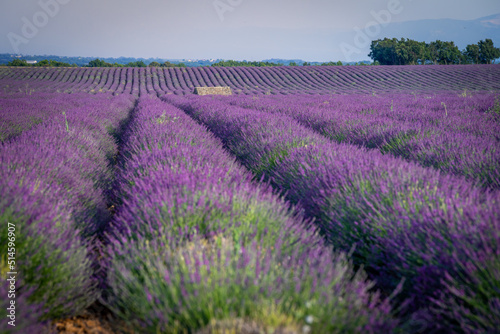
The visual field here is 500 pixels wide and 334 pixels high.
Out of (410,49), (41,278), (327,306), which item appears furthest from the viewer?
(410,49)

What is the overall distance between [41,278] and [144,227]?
0.52 meters

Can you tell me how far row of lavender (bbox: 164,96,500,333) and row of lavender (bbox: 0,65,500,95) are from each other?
907 inches

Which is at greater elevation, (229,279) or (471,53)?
(471,53)

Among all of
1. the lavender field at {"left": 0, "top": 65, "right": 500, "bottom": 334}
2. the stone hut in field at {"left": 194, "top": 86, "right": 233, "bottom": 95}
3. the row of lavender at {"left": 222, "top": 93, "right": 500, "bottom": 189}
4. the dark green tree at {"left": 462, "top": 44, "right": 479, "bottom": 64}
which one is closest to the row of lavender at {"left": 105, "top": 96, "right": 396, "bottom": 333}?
the lavender field at {"left": 0, "top": 65, "right": 500, "bottom": 334}

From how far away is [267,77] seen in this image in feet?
102

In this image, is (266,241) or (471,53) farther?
(471,53)

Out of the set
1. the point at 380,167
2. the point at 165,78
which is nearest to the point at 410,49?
the point at 165,78

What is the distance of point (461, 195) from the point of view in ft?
6.61

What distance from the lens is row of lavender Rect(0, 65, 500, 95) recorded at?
25.9 meters

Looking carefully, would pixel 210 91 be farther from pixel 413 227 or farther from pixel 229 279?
pixel 229 279

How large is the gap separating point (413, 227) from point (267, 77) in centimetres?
3050

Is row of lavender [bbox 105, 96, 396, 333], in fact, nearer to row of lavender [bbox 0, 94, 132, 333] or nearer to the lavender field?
the lavender field

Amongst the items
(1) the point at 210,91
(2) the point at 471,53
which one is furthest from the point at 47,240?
(2) the point at 471,53

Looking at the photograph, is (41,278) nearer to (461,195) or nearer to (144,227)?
(144,227)
